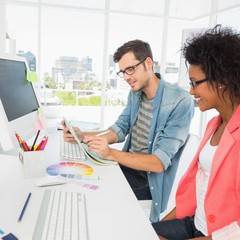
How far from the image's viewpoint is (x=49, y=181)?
93 cm

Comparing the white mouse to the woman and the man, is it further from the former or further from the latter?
the woman

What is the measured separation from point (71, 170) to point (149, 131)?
2.06 feet

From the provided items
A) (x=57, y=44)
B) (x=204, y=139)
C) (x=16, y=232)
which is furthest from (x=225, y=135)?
(x=57, y=44)

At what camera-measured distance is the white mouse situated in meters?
0.91

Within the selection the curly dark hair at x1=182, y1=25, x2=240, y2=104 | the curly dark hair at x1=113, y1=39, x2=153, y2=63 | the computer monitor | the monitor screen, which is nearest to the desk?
the computer monitor

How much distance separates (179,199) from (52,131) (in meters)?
1.01

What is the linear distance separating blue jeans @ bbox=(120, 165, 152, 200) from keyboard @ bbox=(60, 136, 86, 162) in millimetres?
446

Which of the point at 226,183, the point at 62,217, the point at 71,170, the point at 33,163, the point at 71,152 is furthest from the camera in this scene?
the point at 71,152

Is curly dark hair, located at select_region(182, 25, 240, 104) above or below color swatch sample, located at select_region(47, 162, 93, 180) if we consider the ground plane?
above

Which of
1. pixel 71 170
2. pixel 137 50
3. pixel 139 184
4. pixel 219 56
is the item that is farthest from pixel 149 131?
pixel 219 56

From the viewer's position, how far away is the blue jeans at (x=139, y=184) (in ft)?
5.09

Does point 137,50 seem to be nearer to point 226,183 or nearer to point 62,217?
point 226,183

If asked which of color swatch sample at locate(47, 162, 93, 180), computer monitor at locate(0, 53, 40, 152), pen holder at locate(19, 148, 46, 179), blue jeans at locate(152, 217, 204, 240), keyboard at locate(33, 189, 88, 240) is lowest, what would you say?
blue jeans at locate(152, 217, 204, 240)

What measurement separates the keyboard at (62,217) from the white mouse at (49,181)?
5 centimetres
